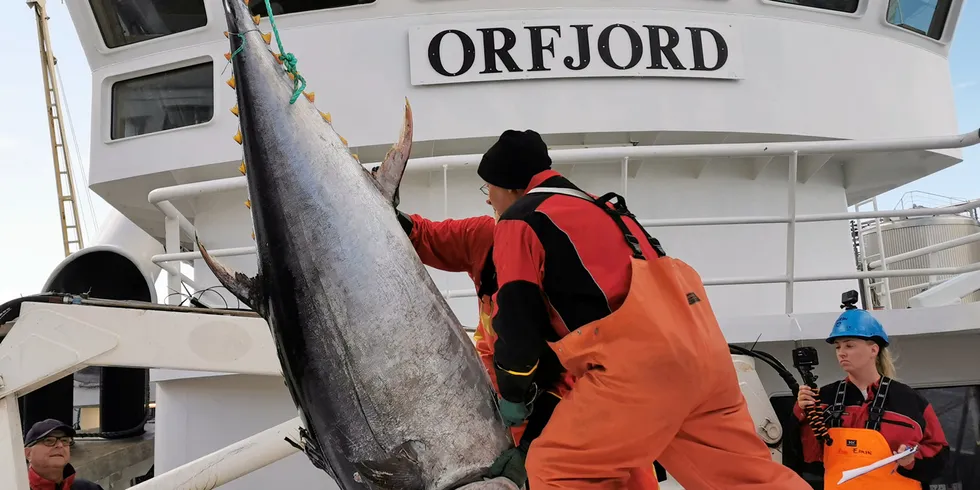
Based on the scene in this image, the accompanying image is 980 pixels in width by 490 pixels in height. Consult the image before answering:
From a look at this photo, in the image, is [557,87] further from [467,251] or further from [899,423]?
[899,423]

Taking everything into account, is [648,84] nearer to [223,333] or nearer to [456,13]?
[456,13]

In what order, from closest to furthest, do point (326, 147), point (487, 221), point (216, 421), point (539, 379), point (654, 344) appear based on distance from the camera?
point (654, 344) → point (326, 147) → point (539, 379) → point (487, 221) → point (216, 421)

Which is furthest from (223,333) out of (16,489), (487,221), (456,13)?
(456,13)

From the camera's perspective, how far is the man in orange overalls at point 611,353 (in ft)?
5.59

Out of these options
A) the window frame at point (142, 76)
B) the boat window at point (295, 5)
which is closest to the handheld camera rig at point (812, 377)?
the boat window at point (295, 5)

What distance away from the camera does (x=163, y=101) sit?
5.23 m

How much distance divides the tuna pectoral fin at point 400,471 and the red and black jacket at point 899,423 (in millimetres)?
2195

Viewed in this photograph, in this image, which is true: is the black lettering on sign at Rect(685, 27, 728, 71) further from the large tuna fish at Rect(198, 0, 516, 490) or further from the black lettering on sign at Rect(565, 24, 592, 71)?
the large tuna fish at Rect(198, 0, 516, 490)

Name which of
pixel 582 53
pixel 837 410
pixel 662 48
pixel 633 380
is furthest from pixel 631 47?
pixel 633 380

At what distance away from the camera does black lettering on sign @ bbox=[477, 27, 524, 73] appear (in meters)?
4.73

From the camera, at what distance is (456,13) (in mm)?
4820

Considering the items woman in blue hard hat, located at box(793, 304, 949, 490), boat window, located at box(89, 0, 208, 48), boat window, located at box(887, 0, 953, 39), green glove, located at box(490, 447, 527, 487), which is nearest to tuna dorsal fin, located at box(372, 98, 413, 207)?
green glove, located at box(490, 447, 527, 487)

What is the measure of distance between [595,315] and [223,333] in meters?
1.58

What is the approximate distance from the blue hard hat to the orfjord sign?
7.20 ft
